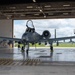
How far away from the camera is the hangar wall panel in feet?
150

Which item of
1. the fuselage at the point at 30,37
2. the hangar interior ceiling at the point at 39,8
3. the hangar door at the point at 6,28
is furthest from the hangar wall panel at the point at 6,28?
the fuselage at the point at 30,37

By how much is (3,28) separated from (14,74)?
37.9 metres

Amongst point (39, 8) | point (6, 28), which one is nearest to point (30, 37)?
point (39, 8)

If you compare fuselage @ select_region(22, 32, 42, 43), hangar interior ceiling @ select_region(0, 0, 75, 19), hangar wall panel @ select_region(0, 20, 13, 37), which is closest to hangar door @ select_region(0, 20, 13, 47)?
hangar wall panel @ select_region(0, 20, 13, 37)

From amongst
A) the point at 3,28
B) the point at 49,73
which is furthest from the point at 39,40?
the point at 3,28

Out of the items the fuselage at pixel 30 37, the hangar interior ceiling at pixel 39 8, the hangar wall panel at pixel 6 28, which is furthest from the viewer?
the hangar wall panel at pixel 6 28

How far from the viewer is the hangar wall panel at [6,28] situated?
45656mm

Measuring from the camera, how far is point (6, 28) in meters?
45.9

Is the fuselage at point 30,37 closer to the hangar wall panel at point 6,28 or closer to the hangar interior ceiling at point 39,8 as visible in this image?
the hangar interior ceiling at point 39,8

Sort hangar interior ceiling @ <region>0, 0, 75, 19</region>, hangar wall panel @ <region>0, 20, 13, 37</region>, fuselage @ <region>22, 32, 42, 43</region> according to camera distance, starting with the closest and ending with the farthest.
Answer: fuselage @ <region>22, 32, 42, 43</region>, hangar interior ceiling @ <region>0, 0, 75, 19</region>, hangar wall panel @ <region>0, 20, 13, 37</region>

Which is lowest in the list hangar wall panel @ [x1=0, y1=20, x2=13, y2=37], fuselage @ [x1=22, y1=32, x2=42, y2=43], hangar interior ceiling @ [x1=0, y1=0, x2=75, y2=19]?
fuselage @ [x1=22, y1=32, x2=42, y2=43]

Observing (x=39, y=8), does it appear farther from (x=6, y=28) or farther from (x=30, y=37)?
(x=6, y=28)

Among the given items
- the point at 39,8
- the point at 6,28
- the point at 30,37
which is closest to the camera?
the point at 30,37

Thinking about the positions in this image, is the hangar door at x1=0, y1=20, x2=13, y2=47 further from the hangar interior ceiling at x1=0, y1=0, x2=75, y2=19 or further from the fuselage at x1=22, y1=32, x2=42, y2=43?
the fuselage at x1=22, y1=32, x2=42, y2=43
